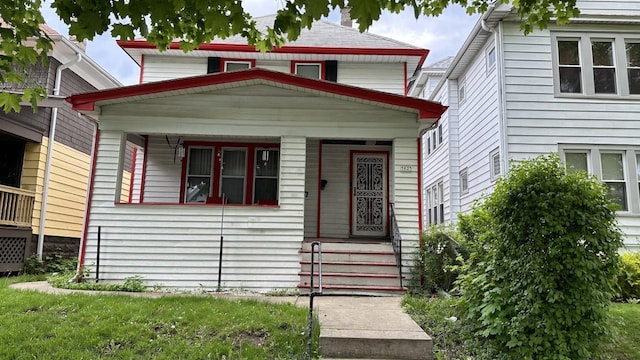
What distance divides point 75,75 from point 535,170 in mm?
13402

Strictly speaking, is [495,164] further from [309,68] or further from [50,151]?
[50,151]

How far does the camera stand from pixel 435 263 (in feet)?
25.7

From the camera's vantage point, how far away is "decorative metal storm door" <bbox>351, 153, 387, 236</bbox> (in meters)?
10.6

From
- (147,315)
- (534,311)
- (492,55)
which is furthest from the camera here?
(492,55)

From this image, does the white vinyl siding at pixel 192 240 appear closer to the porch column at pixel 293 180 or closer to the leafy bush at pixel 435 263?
the porch column at pixel 293 180

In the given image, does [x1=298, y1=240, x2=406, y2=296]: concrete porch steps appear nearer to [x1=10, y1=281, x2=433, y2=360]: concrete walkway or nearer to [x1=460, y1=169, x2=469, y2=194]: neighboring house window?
[x1=10, y1=281, x2=433, y2=360]: concrete walkway

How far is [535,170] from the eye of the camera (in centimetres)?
438

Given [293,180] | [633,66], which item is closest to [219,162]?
[293,180]

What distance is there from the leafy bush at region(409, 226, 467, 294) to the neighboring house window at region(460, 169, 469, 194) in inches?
216

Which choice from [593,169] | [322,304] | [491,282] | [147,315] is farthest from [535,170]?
[593,169]

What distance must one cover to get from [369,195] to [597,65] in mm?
6315

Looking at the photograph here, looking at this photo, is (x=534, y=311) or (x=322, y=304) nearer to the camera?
(x=534, y=311)

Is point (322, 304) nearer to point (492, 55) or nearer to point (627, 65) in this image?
point (492, 55)

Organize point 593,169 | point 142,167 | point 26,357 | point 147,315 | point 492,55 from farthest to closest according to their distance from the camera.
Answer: point 492,55
point 142,167
point 593,169
point 147,315
point 26,357
